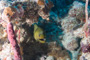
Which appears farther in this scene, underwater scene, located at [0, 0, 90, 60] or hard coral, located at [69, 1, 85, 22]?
hard coral, located at [69, 1, 85, 22]

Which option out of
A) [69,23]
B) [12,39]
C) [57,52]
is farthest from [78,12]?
[12,39]

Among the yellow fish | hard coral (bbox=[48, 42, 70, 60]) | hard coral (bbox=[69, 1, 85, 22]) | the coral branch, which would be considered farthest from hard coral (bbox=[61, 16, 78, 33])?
the coral branch

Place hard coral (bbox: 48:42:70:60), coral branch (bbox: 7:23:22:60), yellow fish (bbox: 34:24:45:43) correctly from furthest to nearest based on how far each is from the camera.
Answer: hard coral (bbox: 48:42:70:60)
yellow fish (bbox: 34:24:45:43)
coral branch (bbox: 7:23:22:60)

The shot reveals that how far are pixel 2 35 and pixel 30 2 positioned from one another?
47.2 inches

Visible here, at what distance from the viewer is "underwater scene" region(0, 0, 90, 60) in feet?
6.57

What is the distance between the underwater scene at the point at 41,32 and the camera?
2.00 metres

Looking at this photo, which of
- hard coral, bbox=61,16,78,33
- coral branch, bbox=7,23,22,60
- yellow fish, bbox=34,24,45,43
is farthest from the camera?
hard coral, bbox=61,16,78,33

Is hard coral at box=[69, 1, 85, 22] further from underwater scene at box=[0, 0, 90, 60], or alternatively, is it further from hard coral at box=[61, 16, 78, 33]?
hard coral at box=[61, 16, 78, 33]

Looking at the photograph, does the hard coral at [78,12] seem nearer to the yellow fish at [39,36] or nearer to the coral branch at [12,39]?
the yellow fish at [39,36]

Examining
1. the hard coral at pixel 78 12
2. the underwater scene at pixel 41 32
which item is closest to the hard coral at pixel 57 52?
the underwater scene at pixel 41 32

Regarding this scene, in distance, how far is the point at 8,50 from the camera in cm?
250

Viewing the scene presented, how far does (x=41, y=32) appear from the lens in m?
2.72

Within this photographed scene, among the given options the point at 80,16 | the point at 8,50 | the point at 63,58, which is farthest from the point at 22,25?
the point at 80,16

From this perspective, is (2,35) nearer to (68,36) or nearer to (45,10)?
(45,10)
